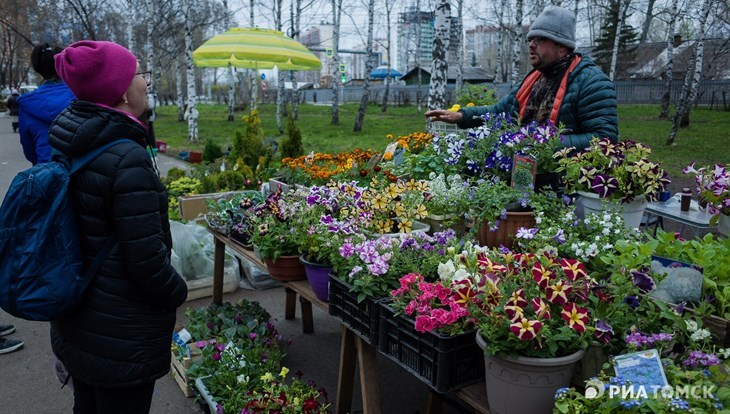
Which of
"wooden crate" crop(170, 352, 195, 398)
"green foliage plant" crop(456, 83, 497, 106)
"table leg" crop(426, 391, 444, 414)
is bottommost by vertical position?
"wooden crate" crop(170, 352, 195, 398)

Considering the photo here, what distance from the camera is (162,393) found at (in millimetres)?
3521

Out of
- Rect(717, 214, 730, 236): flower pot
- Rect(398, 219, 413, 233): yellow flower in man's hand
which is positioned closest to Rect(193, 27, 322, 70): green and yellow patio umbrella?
Rect(398, 219, 413, 233): yellow flower in man's hand

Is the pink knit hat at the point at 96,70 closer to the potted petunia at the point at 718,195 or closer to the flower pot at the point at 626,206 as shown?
the flower pot at the point at 626,206

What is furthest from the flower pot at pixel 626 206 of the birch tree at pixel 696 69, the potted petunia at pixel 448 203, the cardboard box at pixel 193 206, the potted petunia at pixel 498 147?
the birch tree at pixel 696 69

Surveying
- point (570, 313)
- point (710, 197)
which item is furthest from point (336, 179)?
point (570, 313)

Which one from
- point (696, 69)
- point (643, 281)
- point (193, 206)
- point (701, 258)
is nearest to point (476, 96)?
point (193, 206)

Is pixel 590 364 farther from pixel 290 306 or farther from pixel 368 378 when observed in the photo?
pixel 290 306

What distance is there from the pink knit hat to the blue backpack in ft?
0.79

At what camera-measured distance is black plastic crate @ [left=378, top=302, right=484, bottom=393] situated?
5.94ft

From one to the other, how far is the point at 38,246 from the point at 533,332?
166cm

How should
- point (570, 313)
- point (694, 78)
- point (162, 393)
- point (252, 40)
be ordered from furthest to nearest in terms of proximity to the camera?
point (694, 78)
point (252, 40)
point (162, 393)
point (570, 313)

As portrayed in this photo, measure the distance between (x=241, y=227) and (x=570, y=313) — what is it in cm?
256

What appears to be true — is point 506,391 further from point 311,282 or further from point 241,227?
point 241,227

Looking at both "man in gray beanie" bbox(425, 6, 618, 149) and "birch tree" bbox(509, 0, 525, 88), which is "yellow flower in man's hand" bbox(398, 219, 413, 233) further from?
"birch tree" bbox(509, 0, 525, 88)
